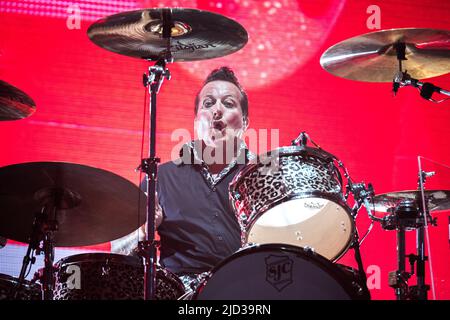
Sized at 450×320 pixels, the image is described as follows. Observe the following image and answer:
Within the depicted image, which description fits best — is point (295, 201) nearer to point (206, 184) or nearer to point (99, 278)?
point (206, 184)

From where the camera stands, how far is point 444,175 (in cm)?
412

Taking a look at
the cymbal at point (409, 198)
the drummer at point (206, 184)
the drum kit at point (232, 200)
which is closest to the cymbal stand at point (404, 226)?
the drum kit at point (232, 200)

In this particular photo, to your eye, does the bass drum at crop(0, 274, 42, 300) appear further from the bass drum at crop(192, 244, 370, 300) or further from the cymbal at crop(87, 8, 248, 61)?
the cymbal at crop(87, 8, 248, 61)

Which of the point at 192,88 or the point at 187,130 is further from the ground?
the point at 192,88

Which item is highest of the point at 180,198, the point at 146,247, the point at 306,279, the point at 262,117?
the point at 262,117

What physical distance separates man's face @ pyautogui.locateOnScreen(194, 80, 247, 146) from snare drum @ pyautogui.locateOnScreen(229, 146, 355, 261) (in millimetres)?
771

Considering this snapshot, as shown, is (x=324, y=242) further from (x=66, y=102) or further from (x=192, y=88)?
(x=66, y=102)

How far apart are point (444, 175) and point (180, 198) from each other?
168 cm

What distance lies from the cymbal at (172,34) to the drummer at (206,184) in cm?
87

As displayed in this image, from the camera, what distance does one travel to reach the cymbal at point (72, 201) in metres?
2.59

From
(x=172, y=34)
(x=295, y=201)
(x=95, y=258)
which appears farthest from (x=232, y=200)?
(x=172, y=34)

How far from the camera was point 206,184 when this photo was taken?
373cm

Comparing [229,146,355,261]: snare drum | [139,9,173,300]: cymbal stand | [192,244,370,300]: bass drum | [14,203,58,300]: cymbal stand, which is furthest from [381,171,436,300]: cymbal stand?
[14,203,58,300]: cymbal stand

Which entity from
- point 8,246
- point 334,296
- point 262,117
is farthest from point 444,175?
point 8,246
